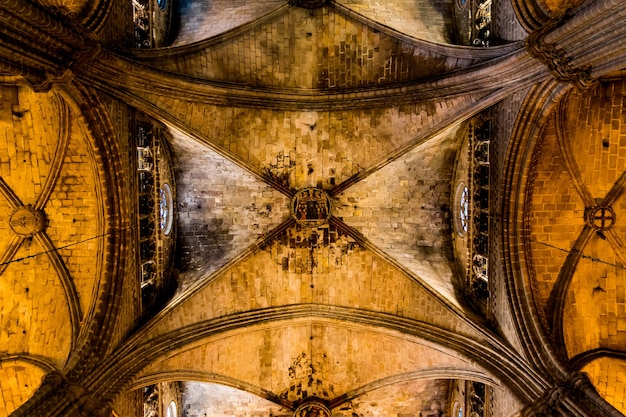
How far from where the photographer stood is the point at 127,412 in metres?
10.7

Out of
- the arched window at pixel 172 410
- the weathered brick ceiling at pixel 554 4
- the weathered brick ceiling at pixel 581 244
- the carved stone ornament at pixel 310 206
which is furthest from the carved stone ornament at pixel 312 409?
the weathered brick ceiling at pixel 554 4

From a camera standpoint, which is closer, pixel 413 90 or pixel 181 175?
pixel 413 90

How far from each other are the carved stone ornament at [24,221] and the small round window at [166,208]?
9.64ft

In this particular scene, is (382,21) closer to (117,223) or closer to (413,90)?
(413,90)

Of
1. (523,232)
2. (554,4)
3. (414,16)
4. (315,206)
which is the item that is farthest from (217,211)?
(554,4)

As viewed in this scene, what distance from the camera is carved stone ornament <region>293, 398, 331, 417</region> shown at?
12.7 m

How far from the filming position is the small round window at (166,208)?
12.0m

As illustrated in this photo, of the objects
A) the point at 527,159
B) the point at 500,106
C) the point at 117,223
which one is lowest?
the point at 117,223

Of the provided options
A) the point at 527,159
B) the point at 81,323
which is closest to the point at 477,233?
the point at 527,159

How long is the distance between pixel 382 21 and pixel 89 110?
23.5ft

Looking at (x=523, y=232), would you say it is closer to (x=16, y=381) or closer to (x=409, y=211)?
(x=409, y=211)

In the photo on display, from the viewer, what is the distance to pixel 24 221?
31.4 ft

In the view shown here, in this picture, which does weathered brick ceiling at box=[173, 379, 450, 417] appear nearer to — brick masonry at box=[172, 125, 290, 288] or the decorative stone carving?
brick masonry at box=[172, 125, 290, 288]

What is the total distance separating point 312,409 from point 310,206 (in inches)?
221
